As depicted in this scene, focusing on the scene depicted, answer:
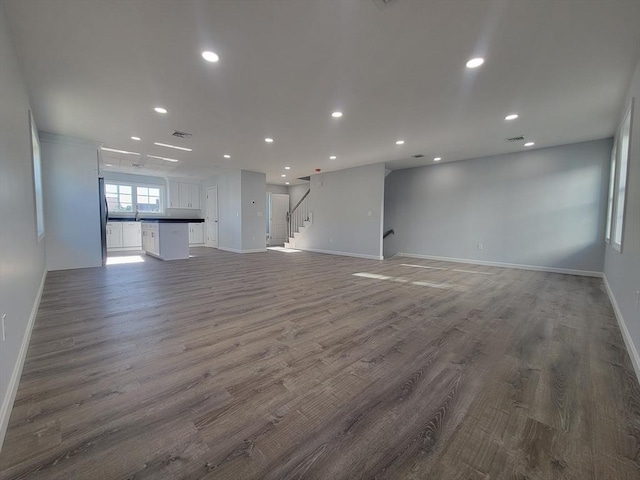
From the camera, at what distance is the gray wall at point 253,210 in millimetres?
8555

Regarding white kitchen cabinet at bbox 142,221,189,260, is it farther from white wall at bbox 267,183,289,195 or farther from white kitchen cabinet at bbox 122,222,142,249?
white wall at bbox 267,183,289,195

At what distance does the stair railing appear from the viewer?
1031 cm

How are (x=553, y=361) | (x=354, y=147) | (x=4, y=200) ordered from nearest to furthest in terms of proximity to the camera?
(x=4, y=200) < (x=553, y=361) < (x=354, y=147)

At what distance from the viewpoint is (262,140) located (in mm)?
5383

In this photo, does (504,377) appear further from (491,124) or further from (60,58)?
(60,58)

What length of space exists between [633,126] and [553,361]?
8.23ft

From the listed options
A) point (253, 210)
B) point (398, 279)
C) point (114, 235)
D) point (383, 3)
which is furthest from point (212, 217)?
point (383, 3)

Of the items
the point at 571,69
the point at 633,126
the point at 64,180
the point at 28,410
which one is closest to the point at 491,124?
the point at 571,69

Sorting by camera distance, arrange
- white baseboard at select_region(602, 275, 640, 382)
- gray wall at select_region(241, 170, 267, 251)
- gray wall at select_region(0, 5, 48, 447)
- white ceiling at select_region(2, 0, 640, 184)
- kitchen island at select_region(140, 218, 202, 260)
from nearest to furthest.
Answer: gray wall at select_region(0, 5, 48, 447) < white baseboard at select_region(602, 275, 640, 382) < white ceiling at select_region(2, 0, 640, 184) < kitchen island at select_region(140, 218, 202, 260) < gray wall at select_region(241, 170, 267, 251)

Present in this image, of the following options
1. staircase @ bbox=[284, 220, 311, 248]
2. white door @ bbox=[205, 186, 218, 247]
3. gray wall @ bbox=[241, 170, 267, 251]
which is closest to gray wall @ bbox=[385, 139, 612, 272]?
staircase @ bbox=[284, 220, 311, 248]

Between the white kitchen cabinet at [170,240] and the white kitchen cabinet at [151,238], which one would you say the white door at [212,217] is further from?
the white kitchen cabinet at [170,240]

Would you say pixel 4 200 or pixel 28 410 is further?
pixel 4 200

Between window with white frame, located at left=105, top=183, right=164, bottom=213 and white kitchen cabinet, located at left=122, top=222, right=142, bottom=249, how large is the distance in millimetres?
751

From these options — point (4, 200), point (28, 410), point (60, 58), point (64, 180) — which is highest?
point (60, 58)
